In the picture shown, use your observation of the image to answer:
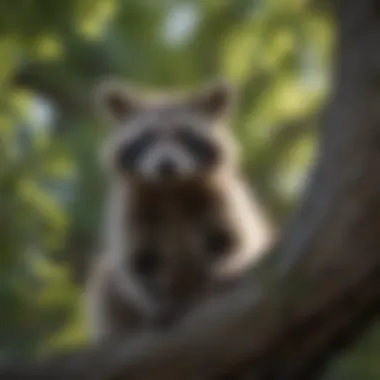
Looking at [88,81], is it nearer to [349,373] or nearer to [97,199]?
[97,199]

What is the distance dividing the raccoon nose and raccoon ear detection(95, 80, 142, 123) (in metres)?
0.38

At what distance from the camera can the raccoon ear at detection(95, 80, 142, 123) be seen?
393cm

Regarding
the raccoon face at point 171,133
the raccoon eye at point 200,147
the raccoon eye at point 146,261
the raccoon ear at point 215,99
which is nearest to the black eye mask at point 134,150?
the raccoon face at point 171,133

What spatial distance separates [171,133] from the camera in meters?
3.96

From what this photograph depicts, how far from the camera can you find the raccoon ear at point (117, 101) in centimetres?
393

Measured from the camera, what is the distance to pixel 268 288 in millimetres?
2162

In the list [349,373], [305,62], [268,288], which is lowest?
[349,373]

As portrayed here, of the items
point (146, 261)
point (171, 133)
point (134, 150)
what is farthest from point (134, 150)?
point (146, 261)

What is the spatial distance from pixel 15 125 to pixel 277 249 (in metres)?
1.70

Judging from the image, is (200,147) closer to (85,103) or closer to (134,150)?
(134,150)

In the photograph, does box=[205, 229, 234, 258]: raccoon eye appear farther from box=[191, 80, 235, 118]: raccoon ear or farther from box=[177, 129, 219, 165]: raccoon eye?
box=[191, 80, 235, 118]: raccoon ear

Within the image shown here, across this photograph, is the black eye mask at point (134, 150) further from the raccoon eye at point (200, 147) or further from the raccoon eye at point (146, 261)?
the raccoon eye at point (146, 261)

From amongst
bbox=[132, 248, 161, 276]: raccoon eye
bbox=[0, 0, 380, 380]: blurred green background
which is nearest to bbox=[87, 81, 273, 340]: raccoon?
bbox=[132, 248, 161, 276]: raccoon eye

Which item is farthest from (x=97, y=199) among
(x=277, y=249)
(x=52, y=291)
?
(x=277, y=249)
